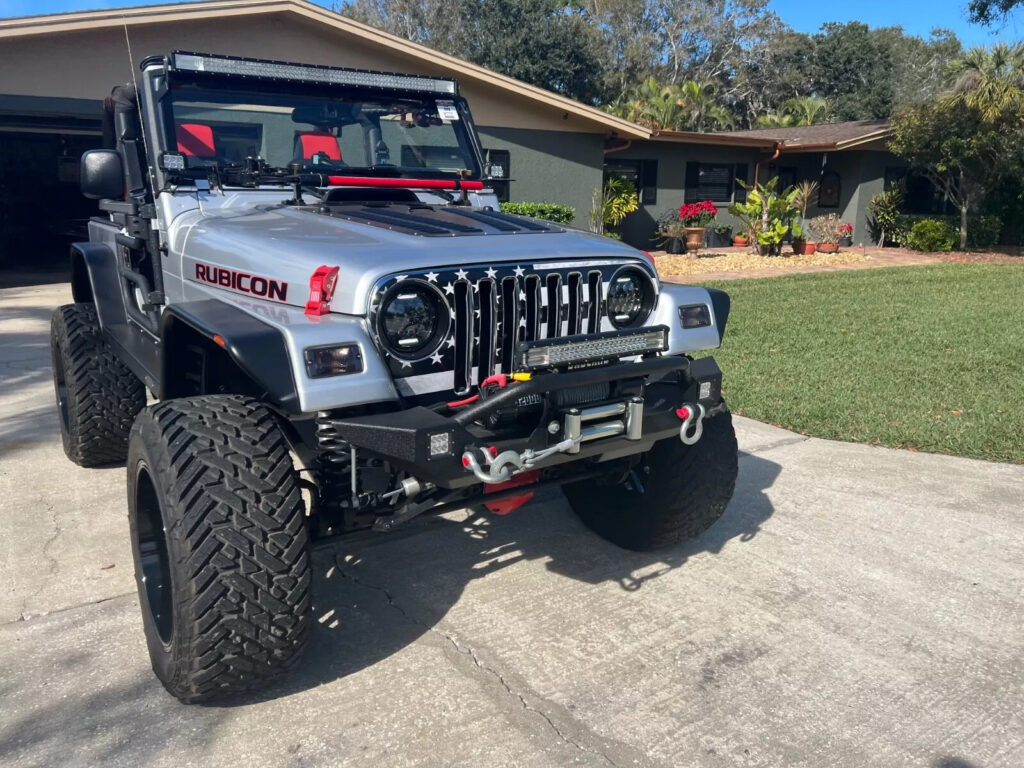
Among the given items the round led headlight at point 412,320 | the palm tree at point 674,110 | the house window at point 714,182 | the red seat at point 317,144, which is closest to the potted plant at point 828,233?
the house window at point 714,182

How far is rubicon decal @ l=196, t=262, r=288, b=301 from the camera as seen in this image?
2.99m

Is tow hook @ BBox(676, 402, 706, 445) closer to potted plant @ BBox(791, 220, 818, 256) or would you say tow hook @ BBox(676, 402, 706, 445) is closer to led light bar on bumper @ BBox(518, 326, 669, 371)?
led light bar on bumper @ BBox(518, 326, 669, 371)

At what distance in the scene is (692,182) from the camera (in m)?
21.9

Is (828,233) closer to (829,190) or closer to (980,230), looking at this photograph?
(980,230)

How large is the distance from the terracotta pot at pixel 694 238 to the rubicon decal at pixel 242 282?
17.9 meters

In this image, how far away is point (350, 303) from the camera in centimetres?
272

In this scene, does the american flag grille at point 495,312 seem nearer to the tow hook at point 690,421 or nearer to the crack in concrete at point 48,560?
the tow hook at point 690,421

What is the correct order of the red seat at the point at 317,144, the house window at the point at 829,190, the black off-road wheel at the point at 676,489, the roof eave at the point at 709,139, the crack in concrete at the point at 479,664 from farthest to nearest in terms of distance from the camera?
the house window at the point at 829,190 < the roof eave at the point at 709,139 < the red seat at the point at 317,144 < the black off-road wheel at the point at 676,489 < the crack in concrete at the point at 479,664

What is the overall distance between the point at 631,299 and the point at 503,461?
107 cm

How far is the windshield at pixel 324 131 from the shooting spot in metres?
3.92

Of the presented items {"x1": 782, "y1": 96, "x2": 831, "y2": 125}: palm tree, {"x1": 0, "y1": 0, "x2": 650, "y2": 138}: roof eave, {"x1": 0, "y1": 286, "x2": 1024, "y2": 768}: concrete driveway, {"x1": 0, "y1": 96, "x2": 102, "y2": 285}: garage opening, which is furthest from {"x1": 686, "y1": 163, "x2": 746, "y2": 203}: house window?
{"x1": 782, "y1": 96, "x2": 831, "y2": 125}: palm tree

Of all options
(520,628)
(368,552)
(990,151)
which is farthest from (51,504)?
(990,151)

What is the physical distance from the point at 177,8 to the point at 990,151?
16.8 meters

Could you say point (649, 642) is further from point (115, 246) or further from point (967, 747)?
point (115, 246)
